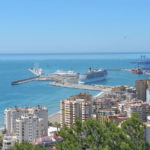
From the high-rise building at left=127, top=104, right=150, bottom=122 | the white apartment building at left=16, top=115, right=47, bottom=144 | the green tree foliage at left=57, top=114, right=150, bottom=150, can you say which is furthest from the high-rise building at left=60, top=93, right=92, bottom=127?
the green tree foliage at left=57, top=114, right=150, bottom=150

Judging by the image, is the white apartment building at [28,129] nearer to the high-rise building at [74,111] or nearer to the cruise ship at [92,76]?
the high-rise building at [74,111]

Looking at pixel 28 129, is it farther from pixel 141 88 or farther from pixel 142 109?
pixel 141 88

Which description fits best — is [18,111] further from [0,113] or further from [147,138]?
[147,138]

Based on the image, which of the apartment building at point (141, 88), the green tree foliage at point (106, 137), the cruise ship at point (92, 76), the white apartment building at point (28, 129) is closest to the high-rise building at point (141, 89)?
the apartment building at point (141, 88)

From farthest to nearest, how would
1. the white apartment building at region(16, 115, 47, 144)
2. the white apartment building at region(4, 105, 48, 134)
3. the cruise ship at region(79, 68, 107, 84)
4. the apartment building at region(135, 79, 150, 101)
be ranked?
the cruise ship at region(79, 68, 107, 84), the apartment building at region(135, 79, 150, 101), the white apartment building at region(4, 105, 48, 134), the white apartment building at region(16, 115, 47, 144)

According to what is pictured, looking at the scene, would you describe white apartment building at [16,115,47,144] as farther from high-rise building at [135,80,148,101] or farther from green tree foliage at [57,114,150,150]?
high-rise building at [135,80,148,101]

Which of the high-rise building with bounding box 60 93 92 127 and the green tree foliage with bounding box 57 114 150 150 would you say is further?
the high-rise building with bounding box 60 93 92 127

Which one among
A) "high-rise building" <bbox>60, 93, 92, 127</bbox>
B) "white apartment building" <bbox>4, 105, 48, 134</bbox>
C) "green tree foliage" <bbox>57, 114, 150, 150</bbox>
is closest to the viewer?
"green tree foliage" <bbox>57, 114, 150, 150</bbox>

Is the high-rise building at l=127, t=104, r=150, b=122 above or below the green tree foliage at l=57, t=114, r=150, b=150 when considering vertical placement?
below
